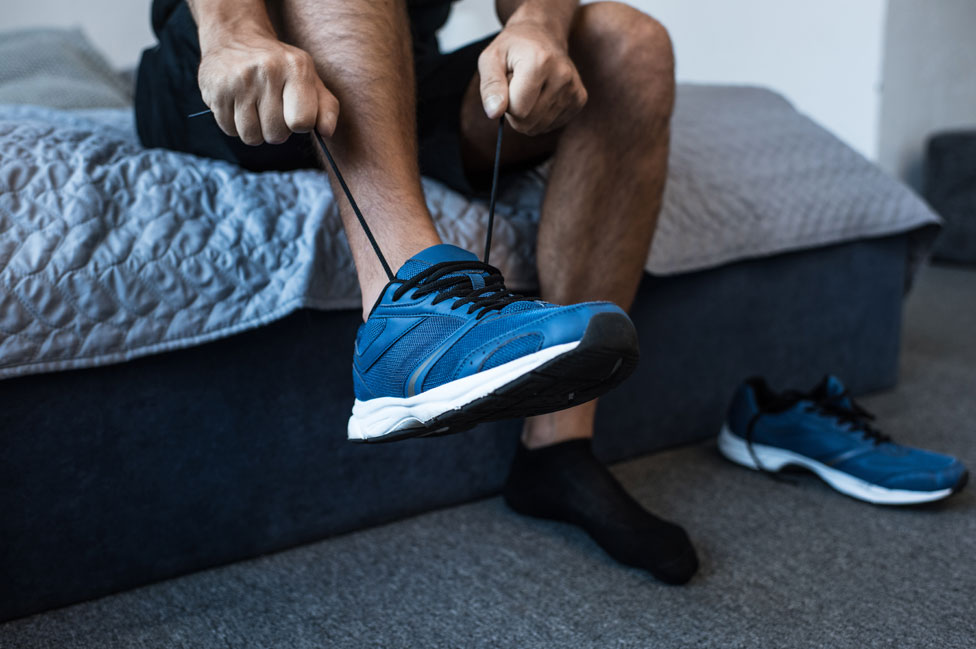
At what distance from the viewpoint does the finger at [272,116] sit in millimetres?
556

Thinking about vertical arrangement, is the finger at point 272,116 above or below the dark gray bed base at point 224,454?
above

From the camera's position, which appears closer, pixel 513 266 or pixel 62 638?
pixel 62 638

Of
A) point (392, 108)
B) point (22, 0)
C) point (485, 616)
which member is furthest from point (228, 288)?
point (22, 0)

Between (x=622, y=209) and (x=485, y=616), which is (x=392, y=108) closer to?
(x=622, y=209)

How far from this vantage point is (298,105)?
0.55m

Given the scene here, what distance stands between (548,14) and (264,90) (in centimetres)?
30

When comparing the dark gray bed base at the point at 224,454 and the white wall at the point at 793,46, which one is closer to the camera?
the dark gray bed base at the point at 224,454

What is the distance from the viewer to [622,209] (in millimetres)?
842

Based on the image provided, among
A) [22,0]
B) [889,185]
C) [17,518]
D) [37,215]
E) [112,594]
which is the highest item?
[22,0]

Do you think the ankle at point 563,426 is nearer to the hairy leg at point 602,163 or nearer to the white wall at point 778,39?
the hairy leg at point 602,163

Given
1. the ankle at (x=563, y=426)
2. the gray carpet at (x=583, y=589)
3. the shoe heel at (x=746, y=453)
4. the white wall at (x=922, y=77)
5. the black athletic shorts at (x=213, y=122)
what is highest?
the black athletic shorts at (x=213, y=122)

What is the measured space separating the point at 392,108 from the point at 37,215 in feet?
1.16

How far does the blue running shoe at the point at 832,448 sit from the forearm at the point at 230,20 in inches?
29.3

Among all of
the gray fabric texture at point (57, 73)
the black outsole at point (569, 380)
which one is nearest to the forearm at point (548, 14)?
the black outsole at point (569, 380)
